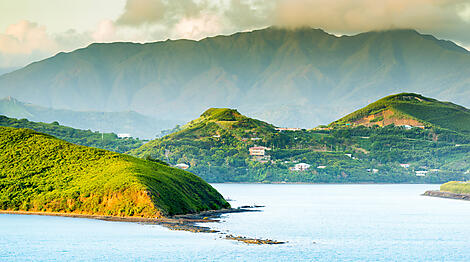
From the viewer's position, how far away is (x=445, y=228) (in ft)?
351

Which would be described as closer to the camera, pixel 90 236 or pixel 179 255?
pixel 179 255

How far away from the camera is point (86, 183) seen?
101 meters

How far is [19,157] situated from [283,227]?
42373 mm

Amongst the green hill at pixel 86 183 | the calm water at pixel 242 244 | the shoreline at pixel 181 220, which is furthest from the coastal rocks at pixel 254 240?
the green hill at pixel 86 183

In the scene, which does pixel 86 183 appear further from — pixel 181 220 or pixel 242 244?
pixel 242 244

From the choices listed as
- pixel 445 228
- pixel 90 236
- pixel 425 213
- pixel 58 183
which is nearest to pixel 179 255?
pixel 90 236

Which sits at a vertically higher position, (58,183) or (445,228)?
(58,183)

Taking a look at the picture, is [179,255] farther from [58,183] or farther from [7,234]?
[58,183]

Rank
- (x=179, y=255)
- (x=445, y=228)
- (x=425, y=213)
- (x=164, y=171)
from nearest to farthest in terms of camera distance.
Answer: (x=179, y=255), (x=445, y=228), (x=164, y=171), (x=425, y=213)

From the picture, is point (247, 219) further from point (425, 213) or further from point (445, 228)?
point (425, 213)

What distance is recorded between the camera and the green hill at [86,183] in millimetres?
96062

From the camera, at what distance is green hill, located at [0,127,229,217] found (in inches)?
3782

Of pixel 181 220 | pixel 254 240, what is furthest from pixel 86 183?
pixel 254 240

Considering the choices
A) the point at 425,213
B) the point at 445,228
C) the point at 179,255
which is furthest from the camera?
the point at 425,213
